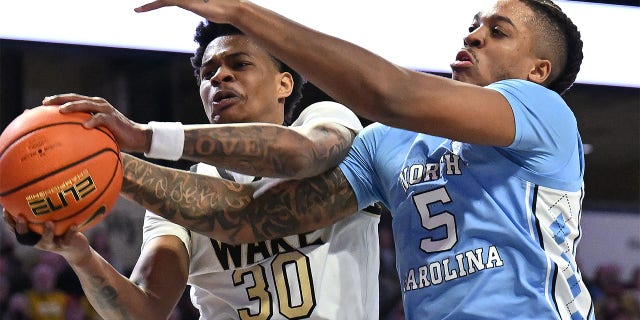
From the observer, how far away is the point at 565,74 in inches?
115

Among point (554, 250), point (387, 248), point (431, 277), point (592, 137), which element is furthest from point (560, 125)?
point (592, 137)

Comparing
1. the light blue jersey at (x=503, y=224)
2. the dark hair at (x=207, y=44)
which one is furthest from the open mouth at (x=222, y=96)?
the light blue jersey at (x=503, y=224)

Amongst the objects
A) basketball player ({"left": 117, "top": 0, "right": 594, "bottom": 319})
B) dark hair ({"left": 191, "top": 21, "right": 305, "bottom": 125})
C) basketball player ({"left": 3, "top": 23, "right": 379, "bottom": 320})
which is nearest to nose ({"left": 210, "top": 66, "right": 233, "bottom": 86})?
basketball player ({"left": 3, "top": 23, "right": 379, "bottom": 320})

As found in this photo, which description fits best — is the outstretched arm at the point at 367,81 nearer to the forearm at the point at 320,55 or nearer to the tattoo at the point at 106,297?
the forearm at the point at 320,55

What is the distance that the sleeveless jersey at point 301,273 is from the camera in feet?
9.80

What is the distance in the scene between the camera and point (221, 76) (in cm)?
317

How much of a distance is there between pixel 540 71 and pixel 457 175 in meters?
0.49

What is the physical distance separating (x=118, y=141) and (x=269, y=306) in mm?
858

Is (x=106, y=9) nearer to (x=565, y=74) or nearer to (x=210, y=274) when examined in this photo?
(x=210, y=274)

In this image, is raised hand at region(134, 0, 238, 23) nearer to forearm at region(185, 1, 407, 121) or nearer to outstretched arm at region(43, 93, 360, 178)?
forearm at region(185, 1, 407, 121)

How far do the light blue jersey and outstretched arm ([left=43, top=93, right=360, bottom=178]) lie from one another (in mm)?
302

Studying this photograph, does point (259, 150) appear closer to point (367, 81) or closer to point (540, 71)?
point (367, 81)

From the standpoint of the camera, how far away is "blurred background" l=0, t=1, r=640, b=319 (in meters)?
4.88

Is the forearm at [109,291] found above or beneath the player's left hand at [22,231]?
beneath
